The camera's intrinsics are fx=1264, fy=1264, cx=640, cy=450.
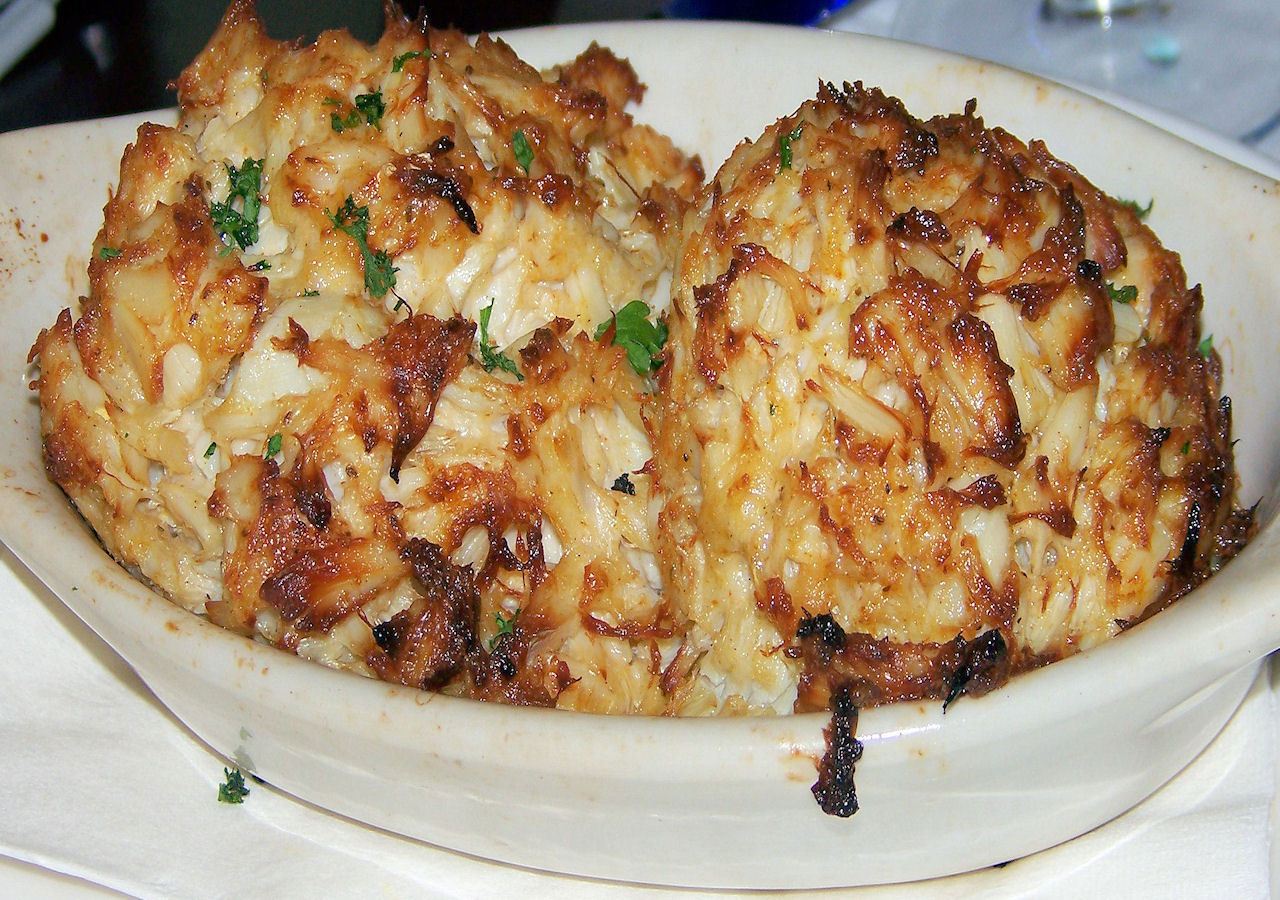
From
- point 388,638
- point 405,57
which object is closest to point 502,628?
point 388,638

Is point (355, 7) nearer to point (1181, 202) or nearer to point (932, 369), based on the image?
point (1181, 202)

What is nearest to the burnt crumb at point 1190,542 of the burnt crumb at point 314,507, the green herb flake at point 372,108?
the burnt crumb at point 314,507

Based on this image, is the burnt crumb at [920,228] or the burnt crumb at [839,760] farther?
the burnt crumb at [920,228]

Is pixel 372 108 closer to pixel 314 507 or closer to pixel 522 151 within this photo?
pixel 522 151

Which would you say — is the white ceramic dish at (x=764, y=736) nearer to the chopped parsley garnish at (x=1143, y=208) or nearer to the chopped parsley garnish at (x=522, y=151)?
the chopped parsley garnish at (x=1143, y=208)

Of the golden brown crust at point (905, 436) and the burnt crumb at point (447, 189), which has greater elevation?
the burnt crumb at point (447, 189)

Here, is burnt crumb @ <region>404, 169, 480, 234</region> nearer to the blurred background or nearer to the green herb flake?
the green herb flake

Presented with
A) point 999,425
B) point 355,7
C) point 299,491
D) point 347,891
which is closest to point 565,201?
point 299,491

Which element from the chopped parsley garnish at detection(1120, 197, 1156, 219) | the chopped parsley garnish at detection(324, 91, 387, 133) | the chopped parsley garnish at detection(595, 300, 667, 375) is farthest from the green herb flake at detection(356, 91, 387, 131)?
the chopped parsley garnish at detection(1120, 197, 1156, 219)
